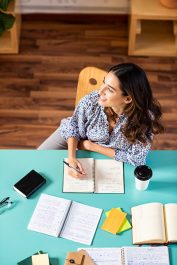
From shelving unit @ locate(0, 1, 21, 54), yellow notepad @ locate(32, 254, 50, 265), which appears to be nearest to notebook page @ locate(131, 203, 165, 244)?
yellow notepad @ locate(32, 254, 50, 265)

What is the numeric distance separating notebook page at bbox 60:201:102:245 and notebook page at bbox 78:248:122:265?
0.05m

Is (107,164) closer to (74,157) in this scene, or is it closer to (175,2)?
(74,157)

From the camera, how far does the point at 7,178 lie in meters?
2.17

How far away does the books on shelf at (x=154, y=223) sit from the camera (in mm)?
1972

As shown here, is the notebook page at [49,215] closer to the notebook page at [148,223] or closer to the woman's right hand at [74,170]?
the woman's right hand at [74,170]

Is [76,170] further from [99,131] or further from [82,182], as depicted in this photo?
[99,131]

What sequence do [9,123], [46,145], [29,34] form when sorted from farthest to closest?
[29,34] < [9,123] < [46,145]

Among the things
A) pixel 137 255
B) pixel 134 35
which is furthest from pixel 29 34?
pixel 137 255

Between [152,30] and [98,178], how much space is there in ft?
6.60

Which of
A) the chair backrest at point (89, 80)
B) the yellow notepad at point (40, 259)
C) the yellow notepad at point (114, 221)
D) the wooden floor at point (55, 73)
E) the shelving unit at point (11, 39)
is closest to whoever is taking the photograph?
the yellow notepad at point (40, 259)

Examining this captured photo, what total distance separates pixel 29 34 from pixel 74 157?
1.93m

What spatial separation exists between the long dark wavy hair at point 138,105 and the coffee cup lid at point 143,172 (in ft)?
0.52

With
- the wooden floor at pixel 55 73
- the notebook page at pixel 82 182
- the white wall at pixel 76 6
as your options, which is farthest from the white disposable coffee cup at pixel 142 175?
the white wall at pixel 76 6

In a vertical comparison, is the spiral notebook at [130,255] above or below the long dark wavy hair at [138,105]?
below
